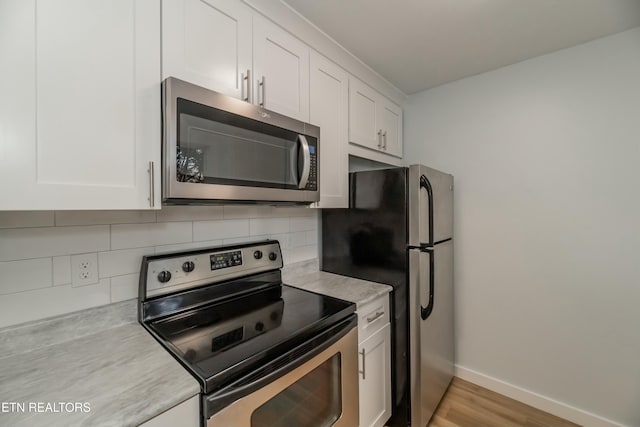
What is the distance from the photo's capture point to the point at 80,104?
2.69 ft

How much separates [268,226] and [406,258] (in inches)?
34.3

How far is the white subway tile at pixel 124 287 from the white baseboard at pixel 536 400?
2448 mm

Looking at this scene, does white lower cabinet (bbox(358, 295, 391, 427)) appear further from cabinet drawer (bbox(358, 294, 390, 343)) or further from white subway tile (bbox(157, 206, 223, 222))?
white subway tile (bbox(157, 206, 223, 222))

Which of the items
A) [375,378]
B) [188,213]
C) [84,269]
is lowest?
[375,378]

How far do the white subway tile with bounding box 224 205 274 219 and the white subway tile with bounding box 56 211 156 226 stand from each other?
1.24ft

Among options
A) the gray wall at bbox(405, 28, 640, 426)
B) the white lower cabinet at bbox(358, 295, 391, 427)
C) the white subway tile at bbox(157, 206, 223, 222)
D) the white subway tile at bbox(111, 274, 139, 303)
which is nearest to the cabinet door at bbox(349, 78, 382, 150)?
the gray wall at bbox(405, 28, 640, 426)

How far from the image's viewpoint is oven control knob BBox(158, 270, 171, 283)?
117cm

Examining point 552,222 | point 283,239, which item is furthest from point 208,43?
point 552,222

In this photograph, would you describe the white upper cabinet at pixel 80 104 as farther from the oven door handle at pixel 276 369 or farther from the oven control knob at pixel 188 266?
the oven door handle at pixel 276 369

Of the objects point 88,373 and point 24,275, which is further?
point 24,275

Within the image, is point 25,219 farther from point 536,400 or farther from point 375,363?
point 536,400

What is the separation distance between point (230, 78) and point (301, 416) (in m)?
1.42

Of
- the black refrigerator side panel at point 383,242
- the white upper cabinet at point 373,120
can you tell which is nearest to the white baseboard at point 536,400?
the black refrigerator side panel at point 383,242

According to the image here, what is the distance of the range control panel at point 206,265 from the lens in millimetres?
1169
